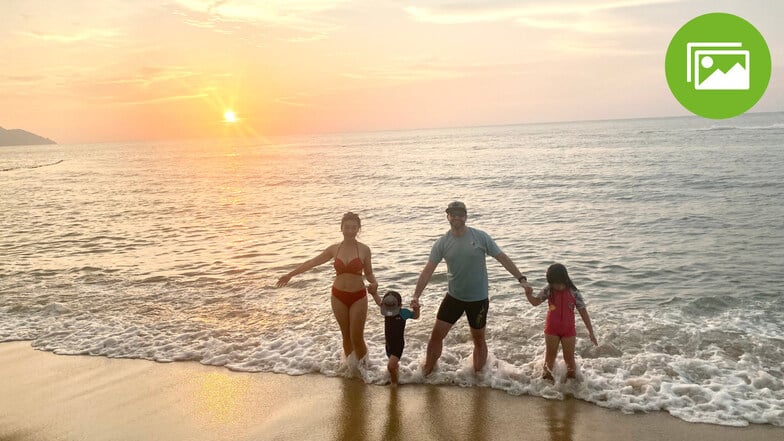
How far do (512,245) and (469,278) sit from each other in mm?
10208

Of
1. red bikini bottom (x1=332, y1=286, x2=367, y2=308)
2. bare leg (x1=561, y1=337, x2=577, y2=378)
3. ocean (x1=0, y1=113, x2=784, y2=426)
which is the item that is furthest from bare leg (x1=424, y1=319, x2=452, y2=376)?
bare leg (x1=561, y1=337, x2=577, y2=378)

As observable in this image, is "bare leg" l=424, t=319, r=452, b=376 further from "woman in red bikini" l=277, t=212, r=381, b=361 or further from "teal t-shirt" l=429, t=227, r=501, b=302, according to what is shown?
"woman in red bikini" l=277, t=212, r=381, b=361

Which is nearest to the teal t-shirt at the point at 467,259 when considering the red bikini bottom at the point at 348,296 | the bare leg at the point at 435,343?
the bare leg at the point at 435,343

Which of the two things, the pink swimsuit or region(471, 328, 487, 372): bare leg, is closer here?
the pink swimsuit

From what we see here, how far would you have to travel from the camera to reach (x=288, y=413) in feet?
21.4

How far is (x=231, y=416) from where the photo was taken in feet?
21.2

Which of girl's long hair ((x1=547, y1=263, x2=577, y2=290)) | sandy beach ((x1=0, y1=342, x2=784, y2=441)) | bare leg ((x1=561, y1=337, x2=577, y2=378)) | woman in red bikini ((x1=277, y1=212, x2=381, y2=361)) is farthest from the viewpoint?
woman in red bikini ((x1=277, y1=212, x2=381, y2=361))

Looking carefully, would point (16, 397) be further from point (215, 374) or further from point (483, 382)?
point (483, 382)

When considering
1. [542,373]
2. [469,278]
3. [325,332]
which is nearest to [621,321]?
[542,373]

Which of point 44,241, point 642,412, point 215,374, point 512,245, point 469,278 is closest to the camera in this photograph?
point 642,412

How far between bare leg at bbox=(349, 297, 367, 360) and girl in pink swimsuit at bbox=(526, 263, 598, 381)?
204 centimetres

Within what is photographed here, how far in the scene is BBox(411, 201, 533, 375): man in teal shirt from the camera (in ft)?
22.1

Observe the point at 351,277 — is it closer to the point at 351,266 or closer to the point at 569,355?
the point at 351,266

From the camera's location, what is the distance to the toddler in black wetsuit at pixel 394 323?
6914 mm
